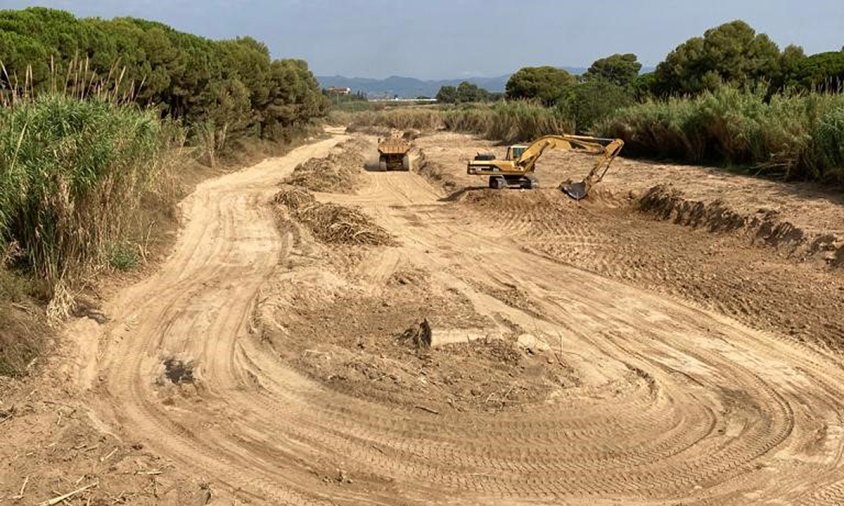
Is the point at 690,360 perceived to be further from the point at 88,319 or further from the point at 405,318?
the point at 88,319

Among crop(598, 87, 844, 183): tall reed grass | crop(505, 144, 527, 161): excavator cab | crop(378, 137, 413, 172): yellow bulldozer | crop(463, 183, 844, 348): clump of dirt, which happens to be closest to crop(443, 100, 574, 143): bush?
crop(598, 87, 844, 183): tall reed grass

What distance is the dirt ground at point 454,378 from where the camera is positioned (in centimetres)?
492

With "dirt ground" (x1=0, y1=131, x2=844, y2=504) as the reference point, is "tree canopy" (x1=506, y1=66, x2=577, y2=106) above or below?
above

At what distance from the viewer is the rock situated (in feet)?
23.6

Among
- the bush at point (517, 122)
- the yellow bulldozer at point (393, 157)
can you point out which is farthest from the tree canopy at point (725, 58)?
the yellow bulldozer at point (393, 157)

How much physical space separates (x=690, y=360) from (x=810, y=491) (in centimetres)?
257

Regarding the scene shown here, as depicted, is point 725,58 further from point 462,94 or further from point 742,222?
point 462,94

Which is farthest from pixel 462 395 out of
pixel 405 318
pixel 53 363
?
pixel 53 363

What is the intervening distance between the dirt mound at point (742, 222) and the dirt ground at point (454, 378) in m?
0.06

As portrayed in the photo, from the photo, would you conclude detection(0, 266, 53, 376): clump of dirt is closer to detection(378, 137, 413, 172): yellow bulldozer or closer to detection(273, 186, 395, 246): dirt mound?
detection(273, 186, 395, 246): dirt mound

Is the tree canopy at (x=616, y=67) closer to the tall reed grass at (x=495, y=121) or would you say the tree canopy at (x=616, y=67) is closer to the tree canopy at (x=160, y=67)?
the tall reed grass at (x=495, y=121)

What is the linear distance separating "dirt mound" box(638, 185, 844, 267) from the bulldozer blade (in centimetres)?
129

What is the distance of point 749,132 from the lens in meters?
17.8

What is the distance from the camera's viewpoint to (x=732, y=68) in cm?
3066
